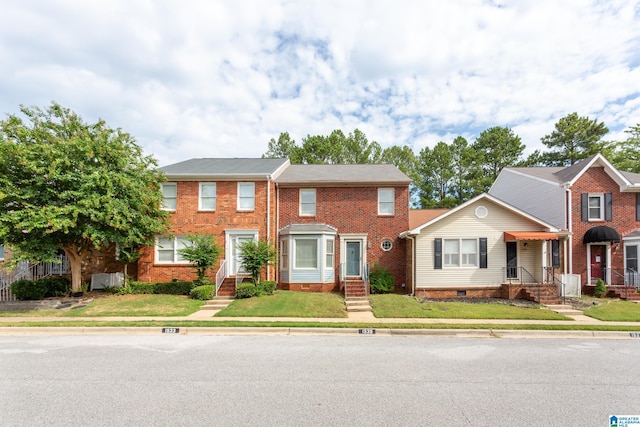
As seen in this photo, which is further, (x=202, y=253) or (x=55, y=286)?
(x=202, y=253)

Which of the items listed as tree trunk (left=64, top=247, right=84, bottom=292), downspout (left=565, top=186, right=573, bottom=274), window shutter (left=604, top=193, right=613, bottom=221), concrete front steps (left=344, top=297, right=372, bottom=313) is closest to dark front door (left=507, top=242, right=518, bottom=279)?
downspout (left=565, top=186, right=573, bottom=274)

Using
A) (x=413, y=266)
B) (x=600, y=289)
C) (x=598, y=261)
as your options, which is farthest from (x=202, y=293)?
(x=598, y=261)

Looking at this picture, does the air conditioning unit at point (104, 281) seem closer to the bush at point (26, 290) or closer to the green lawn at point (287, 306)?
the bush at point (26, 290)

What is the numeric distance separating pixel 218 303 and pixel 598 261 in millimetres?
20035

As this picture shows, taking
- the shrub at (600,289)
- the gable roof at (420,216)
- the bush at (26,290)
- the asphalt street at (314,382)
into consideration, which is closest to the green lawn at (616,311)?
the shrub at (600,289)

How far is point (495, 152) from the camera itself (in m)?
37.2

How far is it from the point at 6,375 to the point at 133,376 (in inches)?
92.4

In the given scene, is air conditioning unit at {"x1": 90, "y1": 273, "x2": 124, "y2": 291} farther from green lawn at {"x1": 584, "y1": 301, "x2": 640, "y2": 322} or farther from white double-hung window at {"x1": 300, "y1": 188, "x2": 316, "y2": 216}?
green lawn at {"x1": 584, "y1": 301, "x2": 640, "y2": 322}

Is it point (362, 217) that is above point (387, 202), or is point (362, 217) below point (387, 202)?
below

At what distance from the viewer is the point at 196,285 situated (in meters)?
16.5

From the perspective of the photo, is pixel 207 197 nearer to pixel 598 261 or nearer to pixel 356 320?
pixel 356 320

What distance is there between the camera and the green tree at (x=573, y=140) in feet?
114

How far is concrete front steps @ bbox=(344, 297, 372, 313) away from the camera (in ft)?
44.7

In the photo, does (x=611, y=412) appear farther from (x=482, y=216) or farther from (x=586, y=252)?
(x=586, y=252)
